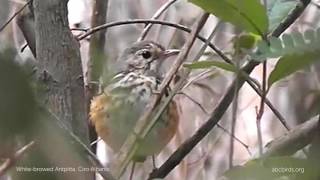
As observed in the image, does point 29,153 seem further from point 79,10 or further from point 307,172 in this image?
point 79,10

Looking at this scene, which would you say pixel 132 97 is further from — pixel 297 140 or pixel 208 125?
pixel 297 140

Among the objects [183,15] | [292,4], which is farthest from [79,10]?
[292,4]

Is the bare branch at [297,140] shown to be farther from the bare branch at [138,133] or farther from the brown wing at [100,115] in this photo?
the brown wing at [100,115]

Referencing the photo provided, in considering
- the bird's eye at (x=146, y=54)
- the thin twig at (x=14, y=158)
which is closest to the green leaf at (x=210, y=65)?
the thin twig at (x=14, y=158)

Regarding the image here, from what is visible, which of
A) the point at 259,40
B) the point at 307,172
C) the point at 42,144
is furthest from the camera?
the point at 259,40

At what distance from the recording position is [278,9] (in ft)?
2.91

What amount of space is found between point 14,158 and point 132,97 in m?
1.30

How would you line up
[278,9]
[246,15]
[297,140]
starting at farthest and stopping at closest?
[278,9], [297,140], [246,15]

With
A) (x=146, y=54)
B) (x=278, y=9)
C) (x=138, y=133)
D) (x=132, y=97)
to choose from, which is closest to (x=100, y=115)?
(x=132, y=97)

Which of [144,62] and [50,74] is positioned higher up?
[50,74]

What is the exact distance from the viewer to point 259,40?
65 cm

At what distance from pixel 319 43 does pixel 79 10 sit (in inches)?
84.7

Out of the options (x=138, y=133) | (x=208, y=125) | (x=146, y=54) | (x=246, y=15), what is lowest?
(x=146, y=54)

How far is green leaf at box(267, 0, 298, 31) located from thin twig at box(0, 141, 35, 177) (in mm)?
514
